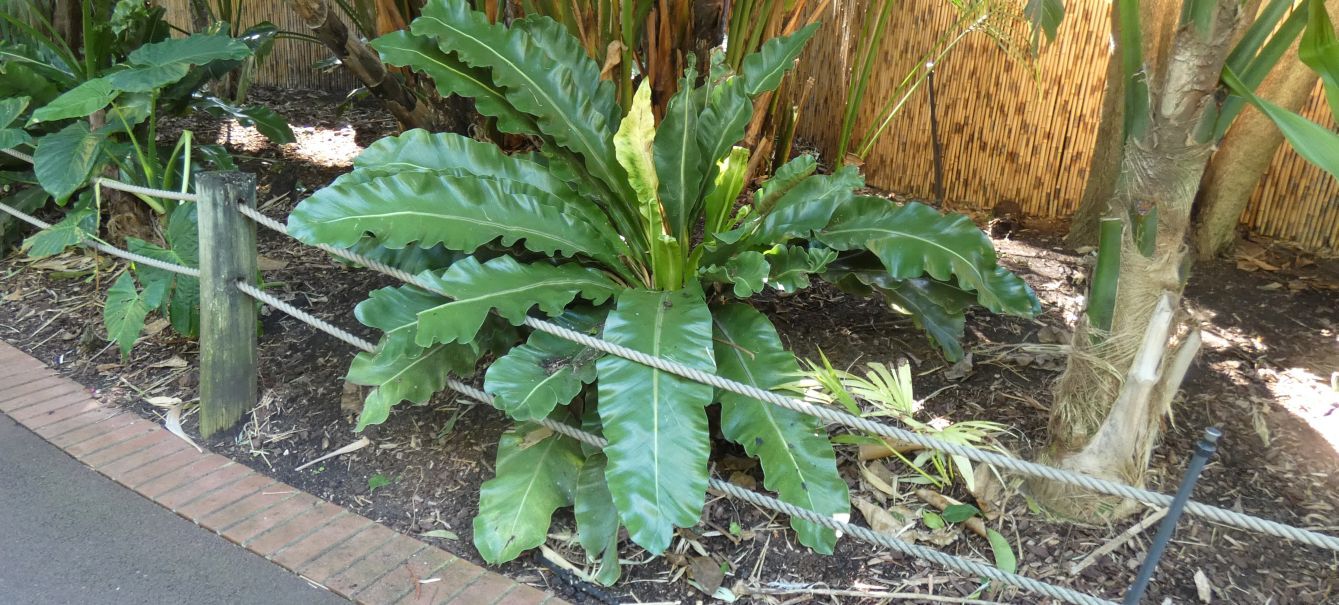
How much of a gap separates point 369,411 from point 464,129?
1.95 m

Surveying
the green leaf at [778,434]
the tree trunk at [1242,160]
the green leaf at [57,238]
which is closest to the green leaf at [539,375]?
the green leaf at [778,434]

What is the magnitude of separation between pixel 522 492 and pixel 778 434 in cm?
78

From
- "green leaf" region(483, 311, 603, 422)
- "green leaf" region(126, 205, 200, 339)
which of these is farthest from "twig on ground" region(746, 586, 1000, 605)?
"green leaf" region(126, 205, 200, 339)

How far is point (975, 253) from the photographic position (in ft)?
8.66

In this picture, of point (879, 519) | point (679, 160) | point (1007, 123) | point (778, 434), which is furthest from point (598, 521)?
point (1007, 123)

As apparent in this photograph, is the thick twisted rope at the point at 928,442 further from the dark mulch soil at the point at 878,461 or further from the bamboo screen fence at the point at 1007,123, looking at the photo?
the bamboo screen fence at the point at 1007,123

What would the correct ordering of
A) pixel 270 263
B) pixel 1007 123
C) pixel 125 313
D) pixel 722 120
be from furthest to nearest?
pixel 1007 123
pixel 270 263
pixel 125 313
pixel 722 120

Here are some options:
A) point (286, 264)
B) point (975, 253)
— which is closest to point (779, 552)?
point (975, 253)

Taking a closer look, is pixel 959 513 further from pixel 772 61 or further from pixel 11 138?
pixel 11 138

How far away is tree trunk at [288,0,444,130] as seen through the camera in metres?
3.54

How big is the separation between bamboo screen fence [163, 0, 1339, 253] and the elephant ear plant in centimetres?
240

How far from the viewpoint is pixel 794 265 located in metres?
2.72

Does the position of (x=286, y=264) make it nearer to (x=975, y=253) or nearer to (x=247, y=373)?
(x=247, y=373)

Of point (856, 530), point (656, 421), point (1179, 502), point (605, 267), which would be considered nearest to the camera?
point (1179, 502)
